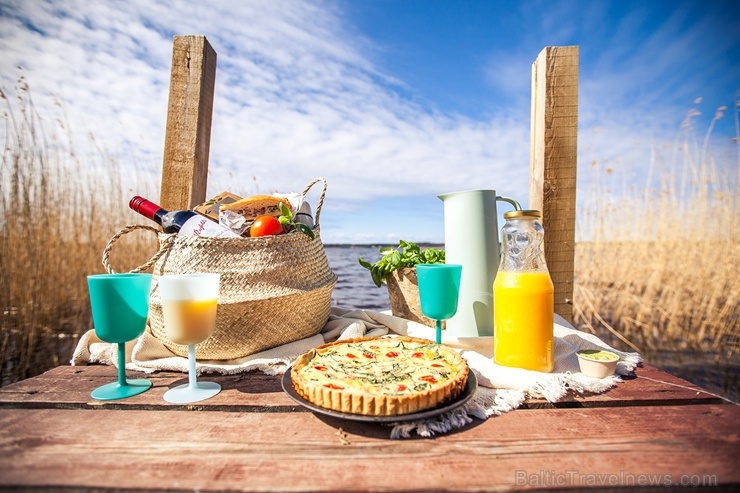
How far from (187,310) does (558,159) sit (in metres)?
2.01

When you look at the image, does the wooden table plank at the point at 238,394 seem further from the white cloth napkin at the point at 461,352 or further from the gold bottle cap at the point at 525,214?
the gold bottle cap at the point at 525,214

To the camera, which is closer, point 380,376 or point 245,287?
point 380,376

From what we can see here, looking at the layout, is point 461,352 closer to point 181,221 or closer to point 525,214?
point 525,214

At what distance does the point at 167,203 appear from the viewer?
2195 millimetres

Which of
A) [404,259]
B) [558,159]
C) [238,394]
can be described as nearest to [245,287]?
[238,394]

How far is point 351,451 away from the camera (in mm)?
919

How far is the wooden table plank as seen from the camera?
1181mm

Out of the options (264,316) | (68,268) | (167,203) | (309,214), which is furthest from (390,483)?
(68,268)

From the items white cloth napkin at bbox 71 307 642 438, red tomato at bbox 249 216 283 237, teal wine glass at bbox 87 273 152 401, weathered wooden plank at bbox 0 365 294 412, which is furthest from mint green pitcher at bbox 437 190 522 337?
teal wine glass at bbox 87 273 152 401

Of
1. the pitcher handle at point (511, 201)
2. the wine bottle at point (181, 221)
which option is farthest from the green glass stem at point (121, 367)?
the pitcher handle at point (511, 201)

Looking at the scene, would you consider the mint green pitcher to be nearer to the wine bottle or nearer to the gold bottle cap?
the gold bottle cap

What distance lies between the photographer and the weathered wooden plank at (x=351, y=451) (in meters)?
0.80

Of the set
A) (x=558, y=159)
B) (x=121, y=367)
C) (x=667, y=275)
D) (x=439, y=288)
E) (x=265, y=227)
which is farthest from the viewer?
(x=667, y=275)

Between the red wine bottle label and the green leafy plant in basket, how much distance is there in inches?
29.4
